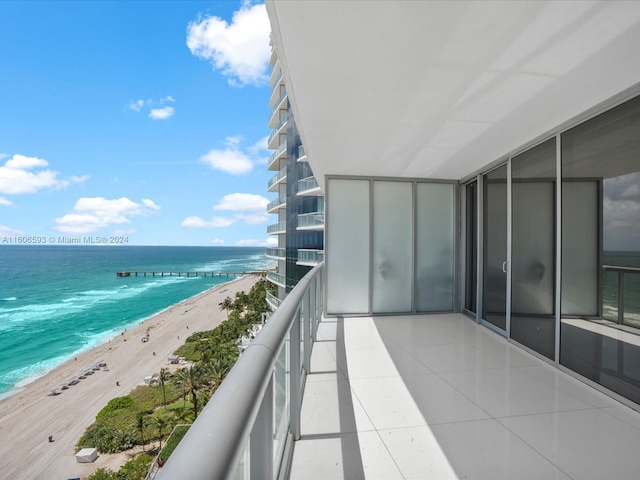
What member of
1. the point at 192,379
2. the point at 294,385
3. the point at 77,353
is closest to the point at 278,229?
the point at 192,379

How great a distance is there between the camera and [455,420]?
8.70ft

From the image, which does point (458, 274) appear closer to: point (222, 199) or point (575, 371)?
point (575, 371)

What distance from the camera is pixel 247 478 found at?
38.0 inches

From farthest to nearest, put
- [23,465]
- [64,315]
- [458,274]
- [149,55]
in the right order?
[149,55]
[64,315]
[23,465]
[458,274]

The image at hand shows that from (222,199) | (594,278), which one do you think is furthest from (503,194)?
(222,199)

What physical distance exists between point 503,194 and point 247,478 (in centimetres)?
515

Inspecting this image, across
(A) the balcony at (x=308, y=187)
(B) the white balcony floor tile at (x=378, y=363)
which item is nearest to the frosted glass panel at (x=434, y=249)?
(B) the white balcony floor tile at (x=378, y=363)

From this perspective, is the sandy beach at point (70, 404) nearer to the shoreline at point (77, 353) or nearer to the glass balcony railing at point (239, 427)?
the shoreline at point (77, 353)

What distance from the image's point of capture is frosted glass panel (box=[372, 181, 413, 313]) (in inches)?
247

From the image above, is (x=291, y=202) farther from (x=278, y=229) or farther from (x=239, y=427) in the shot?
(x=239, y=427)

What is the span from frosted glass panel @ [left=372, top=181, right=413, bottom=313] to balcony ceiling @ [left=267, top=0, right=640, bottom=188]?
2201 mm

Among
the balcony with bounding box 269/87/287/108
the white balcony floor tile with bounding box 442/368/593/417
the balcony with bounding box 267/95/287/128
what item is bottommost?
the white balcony floor tile with bounding box 442/368/593/417

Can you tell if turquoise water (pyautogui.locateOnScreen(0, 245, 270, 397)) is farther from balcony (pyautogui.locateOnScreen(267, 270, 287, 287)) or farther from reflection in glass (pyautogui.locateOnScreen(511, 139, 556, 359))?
reflection in glass (pyautogui.locateOnScreen(511, 139, 556, 359))

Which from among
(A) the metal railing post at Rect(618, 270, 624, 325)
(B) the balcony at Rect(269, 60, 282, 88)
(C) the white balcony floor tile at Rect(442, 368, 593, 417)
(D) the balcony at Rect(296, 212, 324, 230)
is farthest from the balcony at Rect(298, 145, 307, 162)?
(A) the metal railing post at Rect(618, 270, 624, 325)
